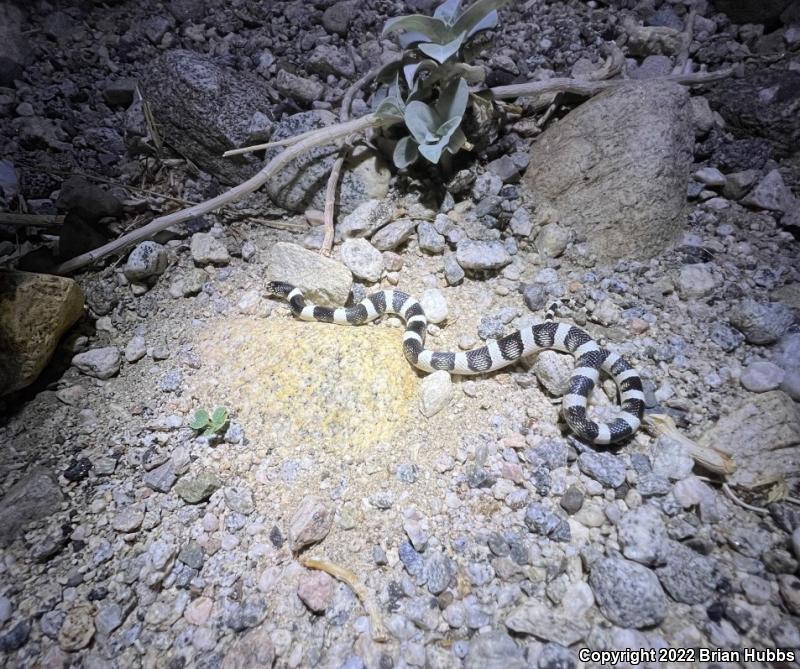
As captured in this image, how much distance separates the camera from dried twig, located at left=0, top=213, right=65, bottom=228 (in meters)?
2.78

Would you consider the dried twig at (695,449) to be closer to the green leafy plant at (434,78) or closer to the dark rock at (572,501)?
the dark rock at (572,501)

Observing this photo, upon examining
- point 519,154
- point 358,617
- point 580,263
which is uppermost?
point 519,154

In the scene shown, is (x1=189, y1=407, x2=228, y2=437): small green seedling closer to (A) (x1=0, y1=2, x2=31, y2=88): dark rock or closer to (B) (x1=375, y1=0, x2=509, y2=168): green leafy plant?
(B) (x1=375, y1=0, x2=509, y2=168): green leafy plant

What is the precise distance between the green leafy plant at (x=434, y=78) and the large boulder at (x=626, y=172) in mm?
786

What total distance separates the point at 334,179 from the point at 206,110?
1.13 metres

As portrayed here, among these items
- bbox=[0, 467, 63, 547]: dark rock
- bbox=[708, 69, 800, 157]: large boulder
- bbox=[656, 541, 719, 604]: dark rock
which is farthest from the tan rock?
bbox=[0, 467, 63, 547]: dark rock

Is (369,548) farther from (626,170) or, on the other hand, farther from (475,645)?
(626,170)

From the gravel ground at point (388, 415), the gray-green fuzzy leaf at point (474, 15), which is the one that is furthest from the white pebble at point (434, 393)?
the gray-green fuzzy leaf at point (474, 15)

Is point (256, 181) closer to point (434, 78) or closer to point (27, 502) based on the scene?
point (434, 78)

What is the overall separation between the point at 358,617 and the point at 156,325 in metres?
2.19

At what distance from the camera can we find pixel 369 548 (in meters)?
1.79

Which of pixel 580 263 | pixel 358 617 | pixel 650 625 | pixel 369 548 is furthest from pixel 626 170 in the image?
pixel 358 617

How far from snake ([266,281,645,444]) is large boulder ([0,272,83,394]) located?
3.97 ft

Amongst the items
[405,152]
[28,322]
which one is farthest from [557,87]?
[28,322]
